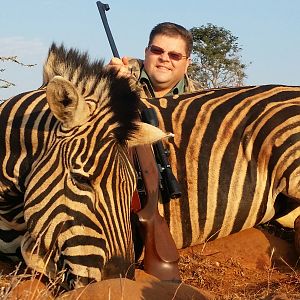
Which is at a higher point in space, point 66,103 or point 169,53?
point 169,53

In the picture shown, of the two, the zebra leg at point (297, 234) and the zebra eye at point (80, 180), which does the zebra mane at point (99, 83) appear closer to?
the zebra eye at point (80, 180)

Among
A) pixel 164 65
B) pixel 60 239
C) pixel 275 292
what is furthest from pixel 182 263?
pixel 164 65

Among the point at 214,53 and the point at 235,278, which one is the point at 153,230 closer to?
the point at 235,278

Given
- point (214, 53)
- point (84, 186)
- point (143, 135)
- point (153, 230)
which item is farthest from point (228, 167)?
point (214, 53)

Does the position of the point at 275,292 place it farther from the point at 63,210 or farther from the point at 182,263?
the point at 63,210

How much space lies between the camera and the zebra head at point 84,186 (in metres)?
2.79

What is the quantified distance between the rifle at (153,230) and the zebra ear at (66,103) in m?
0.61

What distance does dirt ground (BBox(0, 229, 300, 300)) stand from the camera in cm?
347

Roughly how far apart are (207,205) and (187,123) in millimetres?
523

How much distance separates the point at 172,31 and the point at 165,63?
0.28 metres

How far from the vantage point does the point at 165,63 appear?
16.4 feet

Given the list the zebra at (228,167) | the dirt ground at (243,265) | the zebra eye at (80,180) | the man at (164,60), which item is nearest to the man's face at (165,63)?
the man at (164,60)

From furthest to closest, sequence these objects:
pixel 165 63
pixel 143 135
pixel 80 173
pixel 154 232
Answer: pixel 165 63 → pixel 154 232 → pixel 143 135 → pixel 80 173

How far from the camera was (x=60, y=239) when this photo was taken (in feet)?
9.30
